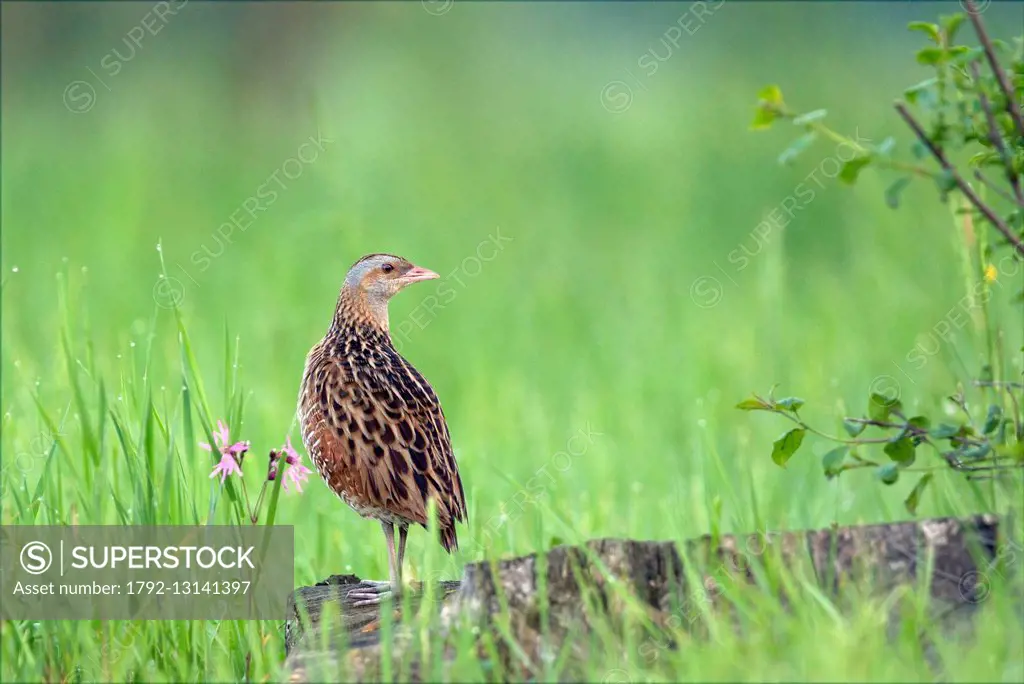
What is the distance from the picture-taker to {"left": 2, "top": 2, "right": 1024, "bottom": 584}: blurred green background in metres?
7.68

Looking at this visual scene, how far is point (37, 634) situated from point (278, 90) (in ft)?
40.2

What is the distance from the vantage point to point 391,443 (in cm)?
439

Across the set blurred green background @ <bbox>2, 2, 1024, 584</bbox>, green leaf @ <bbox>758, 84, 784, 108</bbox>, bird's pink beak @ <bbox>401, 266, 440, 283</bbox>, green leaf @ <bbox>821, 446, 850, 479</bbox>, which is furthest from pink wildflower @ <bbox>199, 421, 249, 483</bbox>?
green leaf @ <bbox>758, 84, 784, 108</bbox>

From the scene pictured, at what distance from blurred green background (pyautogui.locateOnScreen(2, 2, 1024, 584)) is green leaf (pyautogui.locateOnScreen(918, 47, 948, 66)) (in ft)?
5.88

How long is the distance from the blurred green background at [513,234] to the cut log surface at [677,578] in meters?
0.23

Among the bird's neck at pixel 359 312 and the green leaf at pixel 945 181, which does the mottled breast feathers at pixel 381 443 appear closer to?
the bird's neck at pixel 359 312

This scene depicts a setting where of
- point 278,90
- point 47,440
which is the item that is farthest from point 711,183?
point 47,440

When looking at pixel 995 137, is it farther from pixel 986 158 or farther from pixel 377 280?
pixel 377 280

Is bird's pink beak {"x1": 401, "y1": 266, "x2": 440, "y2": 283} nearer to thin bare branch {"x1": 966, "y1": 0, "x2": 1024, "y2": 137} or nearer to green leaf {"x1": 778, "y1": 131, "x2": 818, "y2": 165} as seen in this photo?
green leaf {"x1": 778, "y1": 131, "x2": 818, "y2": 165}

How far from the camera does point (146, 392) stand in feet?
14.9

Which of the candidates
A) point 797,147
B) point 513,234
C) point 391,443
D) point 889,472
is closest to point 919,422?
point 889,472

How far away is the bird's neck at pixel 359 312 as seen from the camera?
515 centimetres

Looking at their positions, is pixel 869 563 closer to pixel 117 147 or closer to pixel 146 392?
pixel 146 392

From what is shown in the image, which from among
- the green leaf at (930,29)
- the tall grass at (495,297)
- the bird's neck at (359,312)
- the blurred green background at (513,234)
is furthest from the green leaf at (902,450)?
the bird's neck at (359,312)
